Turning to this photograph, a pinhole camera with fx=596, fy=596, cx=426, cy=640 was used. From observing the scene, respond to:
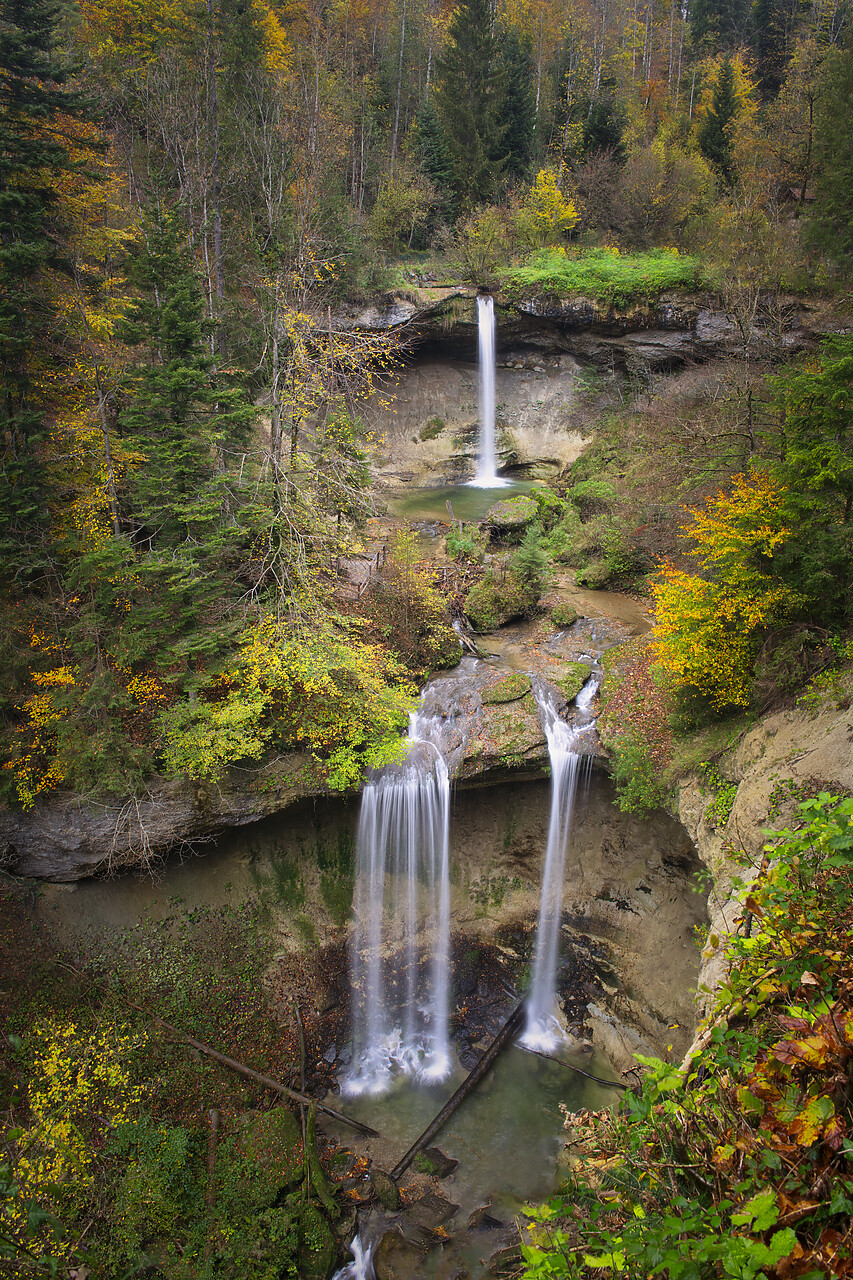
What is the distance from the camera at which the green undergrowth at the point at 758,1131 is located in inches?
79.4

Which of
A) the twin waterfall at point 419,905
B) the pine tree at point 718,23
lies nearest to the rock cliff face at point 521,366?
the twin waterfall at point 419,905

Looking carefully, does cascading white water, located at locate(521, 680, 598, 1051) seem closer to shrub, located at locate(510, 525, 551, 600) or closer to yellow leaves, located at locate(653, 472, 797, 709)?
yellow leaves, located at locate(653, 472, 797, 709)

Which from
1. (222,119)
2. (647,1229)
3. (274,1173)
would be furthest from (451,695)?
(222,119)

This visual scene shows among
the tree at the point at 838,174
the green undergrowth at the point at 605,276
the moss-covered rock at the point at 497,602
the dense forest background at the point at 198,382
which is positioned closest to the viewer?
the dense forest background at the point at 198,382

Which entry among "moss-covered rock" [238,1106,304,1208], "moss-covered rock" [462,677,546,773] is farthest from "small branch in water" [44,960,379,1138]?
"moss-covered rock" [462,677,546,773]

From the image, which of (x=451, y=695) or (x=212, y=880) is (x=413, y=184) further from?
(x=212, y=880)

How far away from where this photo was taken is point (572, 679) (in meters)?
12.3

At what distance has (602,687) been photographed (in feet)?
39.7

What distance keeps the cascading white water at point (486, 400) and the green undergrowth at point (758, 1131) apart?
2257 centimetres

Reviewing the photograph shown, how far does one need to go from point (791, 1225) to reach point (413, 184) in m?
29.8

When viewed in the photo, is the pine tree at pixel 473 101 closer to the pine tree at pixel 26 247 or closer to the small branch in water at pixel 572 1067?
the pine tree at pixel 26 247

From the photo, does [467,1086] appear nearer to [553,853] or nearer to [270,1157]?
[270,1157]

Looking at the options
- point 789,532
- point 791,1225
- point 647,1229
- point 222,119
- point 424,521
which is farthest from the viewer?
point 424,521

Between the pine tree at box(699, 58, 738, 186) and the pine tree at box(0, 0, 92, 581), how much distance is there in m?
25.2
